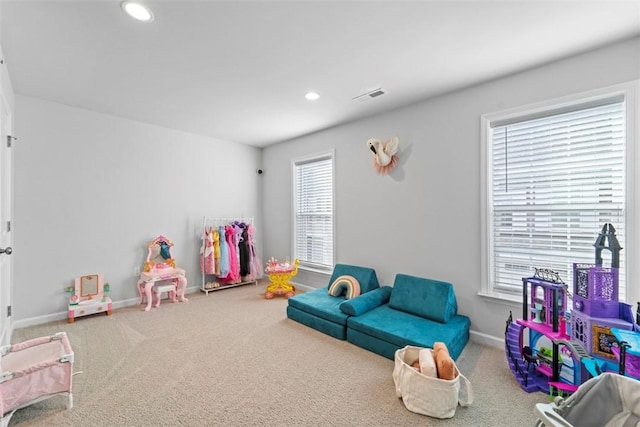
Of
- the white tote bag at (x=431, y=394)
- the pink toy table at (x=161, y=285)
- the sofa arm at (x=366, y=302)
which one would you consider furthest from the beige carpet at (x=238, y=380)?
the pink toy table at (x=161, y=285)

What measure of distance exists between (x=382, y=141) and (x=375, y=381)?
2680mm

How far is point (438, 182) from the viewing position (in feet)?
10.1

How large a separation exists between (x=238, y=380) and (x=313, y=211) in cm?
287

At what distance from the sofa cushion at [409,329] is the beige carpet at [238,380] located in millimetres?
172

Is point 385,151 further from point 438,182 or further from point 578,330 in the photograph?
point 578,330

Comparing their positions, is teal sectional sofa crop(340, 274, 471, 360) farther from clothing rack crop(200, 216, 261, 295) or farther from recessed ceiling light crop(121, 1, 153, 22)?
recessed ceiling light crop(121, 1, 153, 22)

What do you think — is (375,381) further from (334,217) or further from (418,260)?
(334,217)

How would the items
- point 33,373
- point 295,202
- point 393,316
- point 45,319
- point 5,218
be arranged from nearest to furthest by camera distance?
1. point 33,373
2. point 5,218
3. point 393,316
4. point 45,319
5. point 295,202

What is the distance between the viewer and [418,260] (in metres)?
3.26

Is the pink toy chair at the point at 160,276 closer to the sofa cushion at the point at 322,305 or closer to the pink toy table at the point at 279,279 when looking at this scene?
the pink toy table at the point at 279,279

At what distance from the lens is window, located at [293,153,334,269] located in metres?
4.42

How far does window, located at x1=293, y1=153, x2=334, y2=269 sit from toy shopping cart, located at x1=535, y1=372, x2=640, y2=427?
3197mm

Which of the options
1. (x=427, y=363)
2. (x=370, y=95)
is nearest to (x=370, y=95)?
(x=370, y=95)

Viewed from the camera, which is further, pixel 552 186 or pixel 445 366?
pixel 552 186
